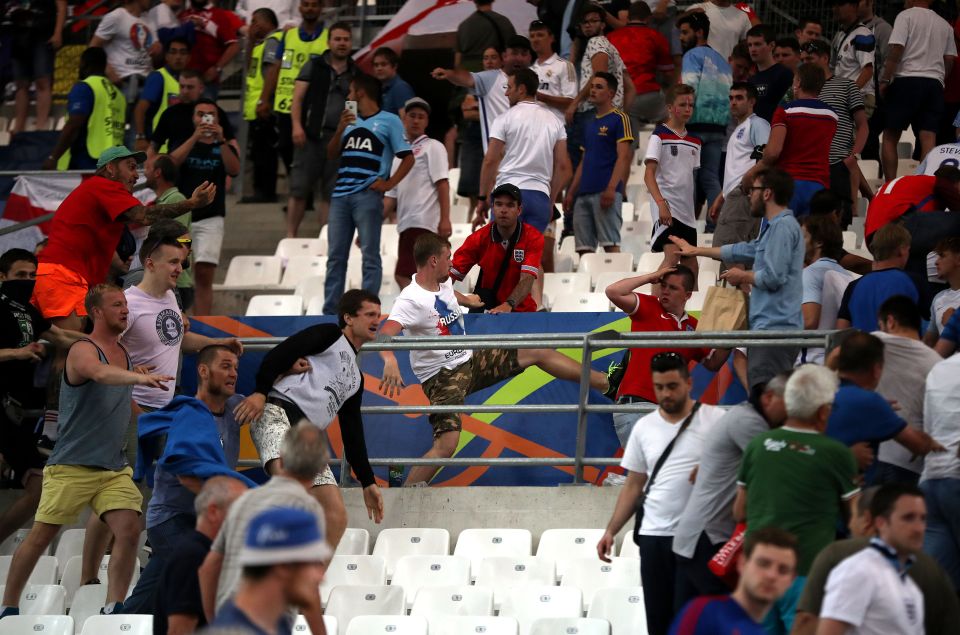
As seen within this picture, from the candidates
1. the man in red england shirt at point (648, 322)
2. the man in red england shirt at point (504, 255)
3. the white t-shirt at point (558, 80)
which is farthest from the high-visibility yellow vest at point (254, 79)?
the man in red england shirt at point (648, 322)

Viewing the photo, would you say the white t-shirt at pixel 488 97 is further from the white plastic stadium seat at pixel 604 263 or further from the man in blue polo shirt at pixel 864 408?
the man in blue polo shirt at pixel 864 408

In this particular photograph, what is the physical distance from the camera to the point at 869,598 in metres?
5.12

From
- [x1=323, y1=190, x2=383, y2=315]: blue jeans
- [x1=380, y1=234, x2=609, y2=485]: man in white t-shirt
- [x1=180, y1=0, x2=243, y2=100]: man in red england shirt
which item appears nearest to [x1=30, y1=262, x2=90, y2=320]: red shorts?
[x1=380, y1=234, x2=609, y2=485]: man in white t-shirt

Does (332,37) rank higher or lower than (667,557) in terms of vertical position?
higher

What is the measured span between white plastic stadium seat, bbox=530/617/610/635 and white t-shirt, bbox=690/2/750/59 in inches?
297

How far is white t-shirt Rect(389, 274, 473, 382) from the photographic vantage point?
353 inches

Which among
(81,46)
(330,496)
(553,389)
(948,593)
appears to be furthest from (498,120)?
(81,46)

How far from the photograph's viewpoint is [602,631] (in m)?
6.89

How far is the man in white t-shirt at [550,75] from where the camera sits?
1196cm

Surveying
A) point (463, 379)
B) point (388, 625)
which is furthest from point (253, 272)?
point (388, 625)

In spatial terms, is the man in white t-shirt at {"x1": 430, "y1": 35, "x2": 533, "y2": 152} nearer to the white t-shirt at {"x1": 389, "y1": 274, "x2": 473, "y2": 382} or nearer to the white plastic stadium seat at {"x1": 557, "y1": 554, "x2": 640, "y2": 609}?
→ the white t-shirt at {"x1": 389, "y1": 274, "x2": 473, "y2": 382}

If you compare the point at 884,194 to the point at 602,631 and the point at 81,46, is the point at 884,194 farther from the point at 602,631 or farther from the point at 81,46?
the point at 81,46

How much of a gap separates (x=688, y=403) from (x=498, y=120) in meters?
4.88

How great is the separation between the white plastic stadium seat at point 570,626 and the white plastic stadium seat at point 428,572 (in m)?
1.00
